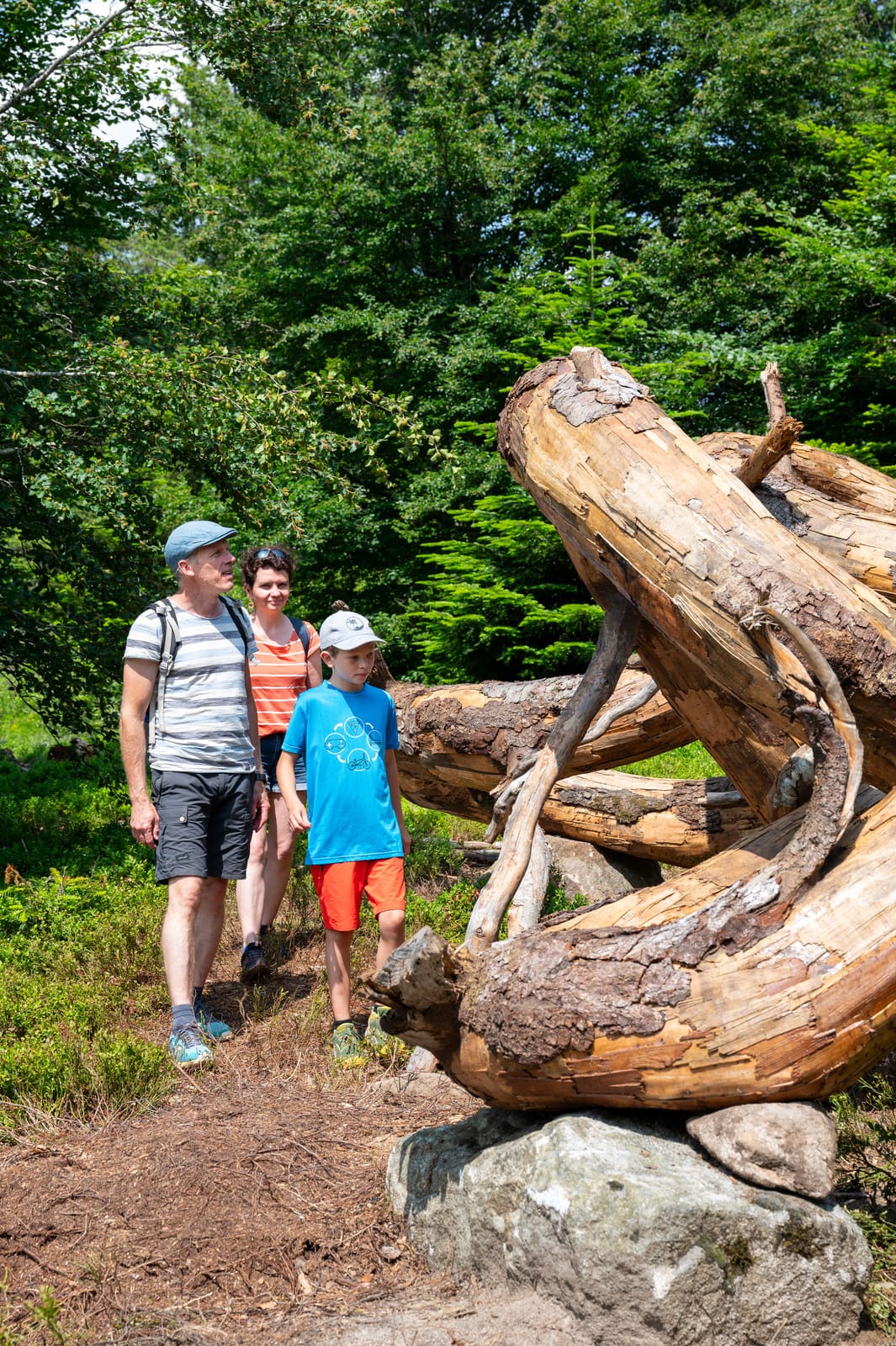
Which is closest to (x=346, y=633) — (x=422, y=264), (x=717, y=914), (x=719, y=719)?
(x=719, y=719)

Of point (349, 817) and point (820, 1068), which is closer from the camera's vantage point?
point (820, 1068)

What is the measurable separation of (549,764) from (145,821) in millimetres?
1790

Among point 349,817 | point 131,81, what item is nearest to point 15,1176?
point 349,817

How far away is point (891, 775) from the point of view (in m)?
3.80

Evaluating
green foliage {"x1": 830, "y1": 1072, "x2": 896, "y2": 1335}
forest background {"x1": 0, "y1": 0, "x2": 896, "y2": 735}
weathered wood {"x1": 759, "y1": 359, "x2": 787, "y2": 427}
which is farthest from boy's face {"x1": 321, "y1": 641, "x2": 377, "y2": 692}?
forest background {"x1": 0, "y1": 0, "x2": 896, "y2": 735}

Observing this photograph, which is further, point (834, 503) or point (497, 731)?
point (497, 731)

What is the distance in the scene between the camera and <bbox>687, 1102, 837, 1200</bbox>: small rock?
2617 mm

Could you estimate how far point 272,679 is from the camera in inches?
217

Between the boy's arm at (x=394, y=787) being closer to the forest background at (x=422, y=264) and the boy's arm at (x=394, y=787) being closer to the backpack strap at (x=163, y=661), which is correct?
the backpack strap at (x=163, y=661)

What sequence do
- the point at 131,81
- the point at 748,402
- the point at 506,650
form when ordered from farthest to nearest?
the point at 748,402 → the point at 506,650 → the point at 131,81

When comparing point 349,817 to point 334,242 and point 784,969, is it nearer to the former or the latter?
point 784,969

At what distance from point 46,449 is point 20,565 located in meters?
1.88

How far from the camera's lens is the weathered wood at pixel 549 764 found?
347cm

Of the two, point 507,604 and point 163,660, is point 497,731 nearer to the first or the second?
point 163,660
